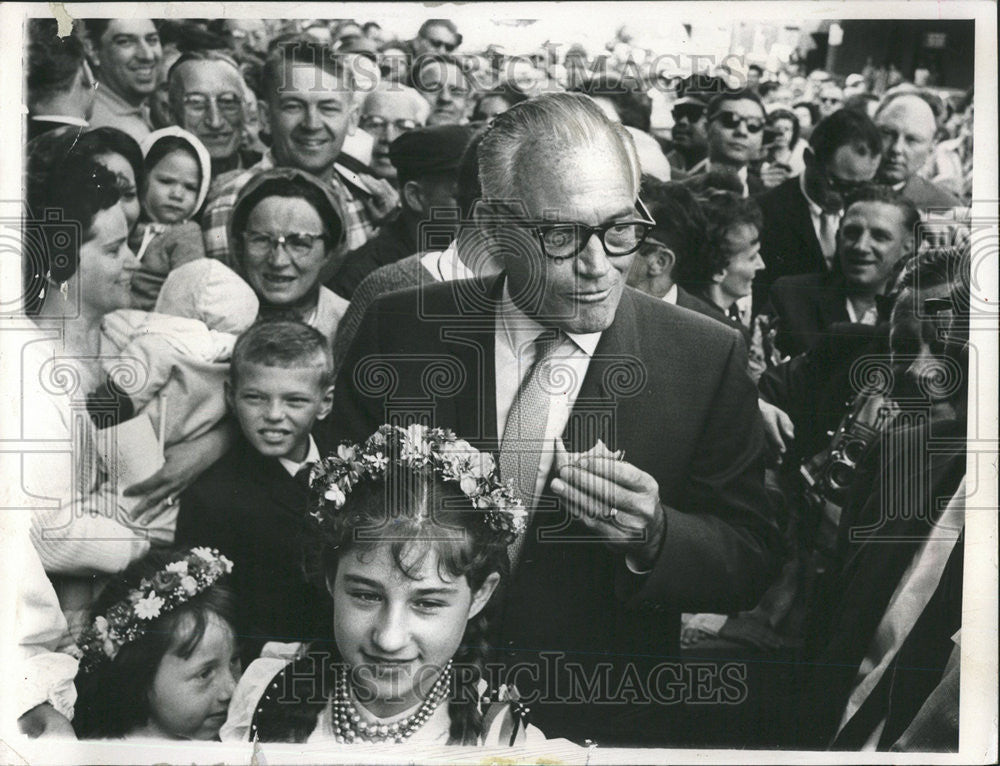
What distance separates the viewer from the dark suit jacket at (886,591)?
3090mm

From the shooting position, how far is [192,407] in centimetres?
306

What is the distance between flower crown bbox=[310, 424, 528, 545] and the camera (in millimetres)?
3029

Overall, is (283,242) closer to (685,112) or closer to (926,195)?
(685,112)

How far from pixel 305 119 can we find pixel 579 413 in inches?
49.2

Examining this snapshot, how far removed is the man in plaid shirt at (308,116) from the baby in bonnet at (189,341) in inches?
4.6

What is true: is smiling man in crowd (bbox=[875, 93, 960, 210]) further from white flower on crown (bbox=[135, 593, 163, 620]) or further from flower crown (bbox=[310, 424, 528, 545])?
white flower on crown (bbox=[135, 593, 163, 620])

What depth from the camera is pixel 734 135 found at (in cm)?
310

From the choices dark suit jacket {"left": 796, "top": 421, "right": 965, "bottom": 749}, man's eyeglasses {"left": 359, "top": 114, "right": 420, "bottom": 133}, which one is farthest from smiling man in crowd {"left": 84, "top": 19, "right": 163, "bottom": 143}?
dark suit jacket {"left": 796, "top": 421, "right": 965, "bottom": 749}

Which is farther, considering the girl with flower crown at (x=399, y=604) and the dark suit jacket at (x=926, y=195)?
the dark suit jacket at (x=926, y=195)

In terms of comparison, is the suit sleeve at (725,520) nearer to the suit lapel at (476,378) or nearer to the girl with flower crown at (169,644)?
the suit lapel at (476,378)

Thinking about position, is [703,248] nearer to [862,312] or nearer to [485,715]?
[862,312]

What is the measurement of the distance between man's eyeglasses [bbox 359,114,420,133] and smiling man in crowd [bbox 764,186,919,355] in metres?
1.25

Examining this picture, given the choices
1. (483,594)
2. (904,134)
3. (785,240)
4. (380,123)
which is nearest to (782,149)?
(785,240)

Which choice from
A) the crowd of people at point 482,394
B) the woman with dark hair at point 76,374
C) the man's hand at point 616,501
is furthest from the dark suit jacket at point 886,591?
the woman with dark hair at point 76,374
